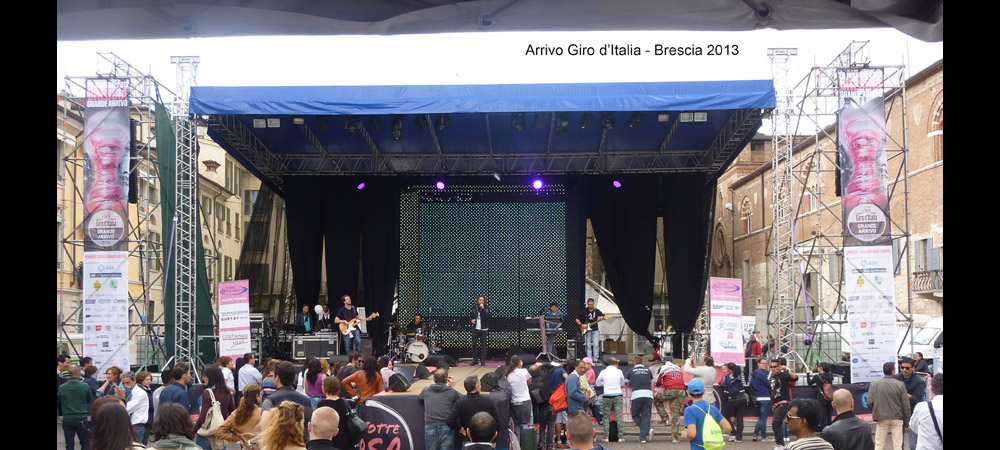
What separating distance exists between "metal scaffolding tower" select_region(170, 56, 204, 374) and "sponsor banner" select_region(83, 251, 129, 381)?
203 centimetres

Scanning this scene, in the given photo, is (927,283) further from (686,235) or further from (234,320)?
(234,320)

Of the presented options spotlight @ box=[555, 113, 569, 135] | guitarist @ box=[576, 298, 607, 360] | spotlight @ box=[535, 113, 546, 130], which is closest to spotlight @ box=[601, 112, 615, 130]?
spotlight @ box=[555, 113, 569, 135]

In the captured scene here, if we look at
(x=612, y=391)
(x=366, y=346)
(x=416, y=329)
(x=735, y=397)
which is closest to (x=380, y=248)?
(x=416, y=329)

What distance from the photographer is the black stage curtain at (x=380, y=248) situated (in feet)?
76.2

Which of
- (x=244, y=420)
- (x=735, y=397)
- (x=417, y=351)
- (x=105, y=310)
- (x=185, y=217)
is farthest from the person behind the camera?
(x=417, y=351)

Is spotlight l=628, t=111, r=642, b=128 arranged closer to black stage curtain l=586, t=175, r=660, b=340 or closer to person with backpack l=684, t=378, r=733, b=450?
black stage curtain l=586, t=175, r=660, b=340

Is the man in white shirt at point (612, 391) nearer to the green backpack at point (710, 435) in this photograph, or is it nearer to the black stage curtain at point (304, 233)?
the green backpack at point (710, 435)

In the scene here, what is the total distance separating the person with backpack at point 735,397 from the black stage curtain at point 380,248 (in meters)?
10.9

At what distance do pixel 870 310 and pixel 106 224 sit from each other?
12.9m

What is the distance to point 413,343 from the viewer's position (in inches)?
821

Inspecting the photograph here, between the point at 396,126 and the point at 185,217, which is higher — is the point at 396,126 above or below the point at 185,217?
above

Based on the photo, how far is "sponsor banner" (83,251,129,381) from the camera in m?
14.7

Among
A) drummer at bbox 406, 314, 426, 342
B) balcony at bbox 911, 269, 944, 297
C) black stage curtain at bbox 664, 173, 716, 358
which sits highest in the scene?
black stage curtain at bbox 664, 173, 716, 358
